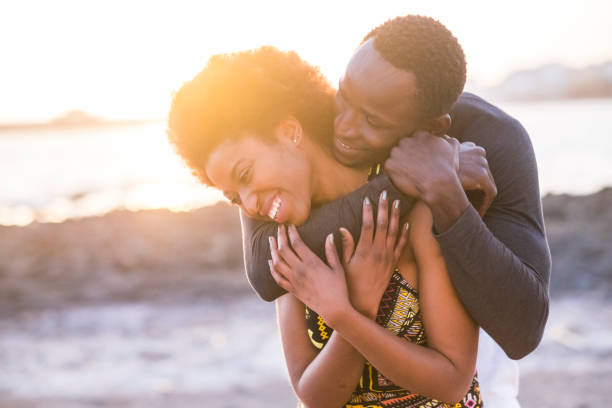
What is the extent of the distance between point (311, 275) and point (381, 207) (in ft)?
0.92

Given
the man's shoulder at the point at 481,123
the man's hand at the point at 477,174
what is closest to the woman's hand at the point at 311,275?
the man's hand at the point at 477,174

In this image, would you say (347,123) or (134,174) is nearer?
(347,123)

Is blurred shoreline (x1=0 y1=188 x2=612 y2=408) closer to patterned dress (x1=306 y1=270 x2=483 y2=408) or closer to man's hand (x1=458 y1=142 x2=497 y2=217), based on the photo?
patterned dress (x1=306 y1=270 x2=483 y2=408)

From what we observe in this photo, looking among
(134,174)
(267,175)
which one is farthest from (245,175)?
(134,174)

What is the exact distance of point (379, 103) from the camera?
5.63ft

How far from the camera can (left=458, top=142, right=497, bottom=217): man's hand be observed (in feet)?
5.72

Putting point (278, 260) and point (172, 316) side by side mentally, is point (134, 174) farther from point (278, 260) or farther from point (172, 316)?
point (278, 260)

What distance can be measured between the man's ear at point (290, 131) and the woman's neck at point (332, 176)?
0.23 feet

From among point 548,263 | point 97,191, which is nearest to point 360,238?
point 548,263

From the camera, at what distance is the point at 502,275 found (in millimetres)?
1669

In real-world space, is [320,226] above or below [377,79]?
below

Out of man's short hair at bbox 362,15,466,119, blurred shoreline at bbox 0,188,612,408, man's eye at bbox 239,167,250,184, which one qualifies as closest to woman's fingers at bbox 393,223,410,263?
man's short hair at bbox 362,15,466,119

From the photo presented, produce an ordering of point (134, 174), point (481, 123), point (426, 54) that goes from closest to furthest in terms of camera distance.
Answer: point (426, 54) < point (481, 123) < point (134, 174)

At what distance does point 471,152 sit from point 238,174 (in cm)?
67
